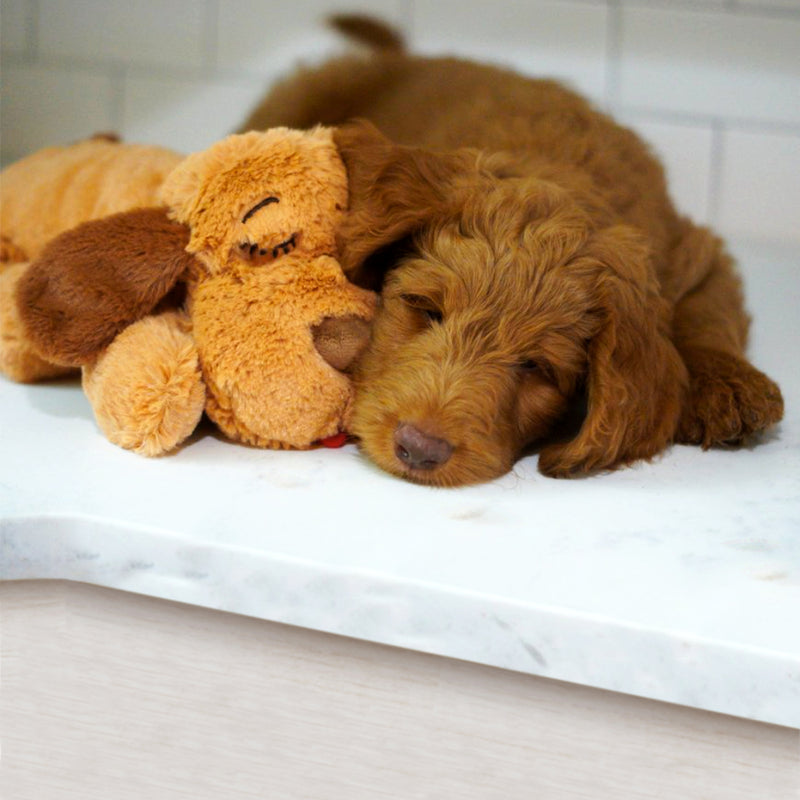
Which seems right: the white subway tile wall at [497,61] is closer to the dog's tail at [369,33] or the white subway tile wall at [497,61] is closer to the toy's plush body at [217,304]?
the dog's tail at [369,33]

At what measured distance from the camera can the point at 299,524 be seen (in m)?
1.13

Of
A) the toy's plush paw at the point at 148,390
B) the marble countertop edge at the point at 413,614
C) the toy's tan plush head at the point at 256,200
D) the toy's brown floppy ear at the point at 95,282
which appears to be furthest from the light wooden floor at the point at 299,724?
the toy's tan plush head at the point at 256,200

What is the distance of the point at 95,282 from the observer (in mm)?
1306

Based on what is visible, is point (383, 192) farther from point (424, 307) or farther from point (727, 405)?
point (727, 405)

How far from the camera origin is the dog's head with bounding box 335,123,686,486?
4.26 feet

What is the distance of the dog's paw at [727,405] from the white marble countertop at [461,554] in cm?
10

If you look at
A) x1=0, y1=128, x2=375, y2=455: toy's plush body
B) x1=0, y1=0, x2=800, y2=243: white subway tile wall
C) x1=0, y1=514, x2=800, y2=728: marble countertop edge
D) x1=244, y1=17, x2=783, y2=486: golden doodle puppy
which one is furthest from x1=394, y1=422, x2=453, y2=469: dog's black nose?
x1=0, y1=0, x2=800, y2=243: white subway tile wall

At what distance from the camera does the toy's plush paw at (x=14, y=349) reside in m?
1.49

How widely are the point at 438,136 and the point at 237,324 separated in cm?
67

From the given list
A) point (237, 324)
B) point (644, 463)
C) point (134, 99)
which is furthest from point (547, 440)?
point (134, 99)

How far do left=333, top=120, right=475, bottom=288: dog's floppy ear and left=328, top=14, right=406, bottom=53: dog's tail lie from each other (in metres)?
1.20

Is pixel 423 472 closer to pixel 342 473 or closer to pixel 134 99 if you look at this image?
pixel 342 473

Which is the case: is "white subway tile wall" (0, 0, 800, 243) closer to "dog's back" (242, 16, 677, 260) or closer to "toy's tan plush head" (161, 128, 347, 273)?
"dog's back" (242, 16, 677, 260)

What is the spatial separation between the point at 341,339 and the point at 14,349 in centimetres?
51
